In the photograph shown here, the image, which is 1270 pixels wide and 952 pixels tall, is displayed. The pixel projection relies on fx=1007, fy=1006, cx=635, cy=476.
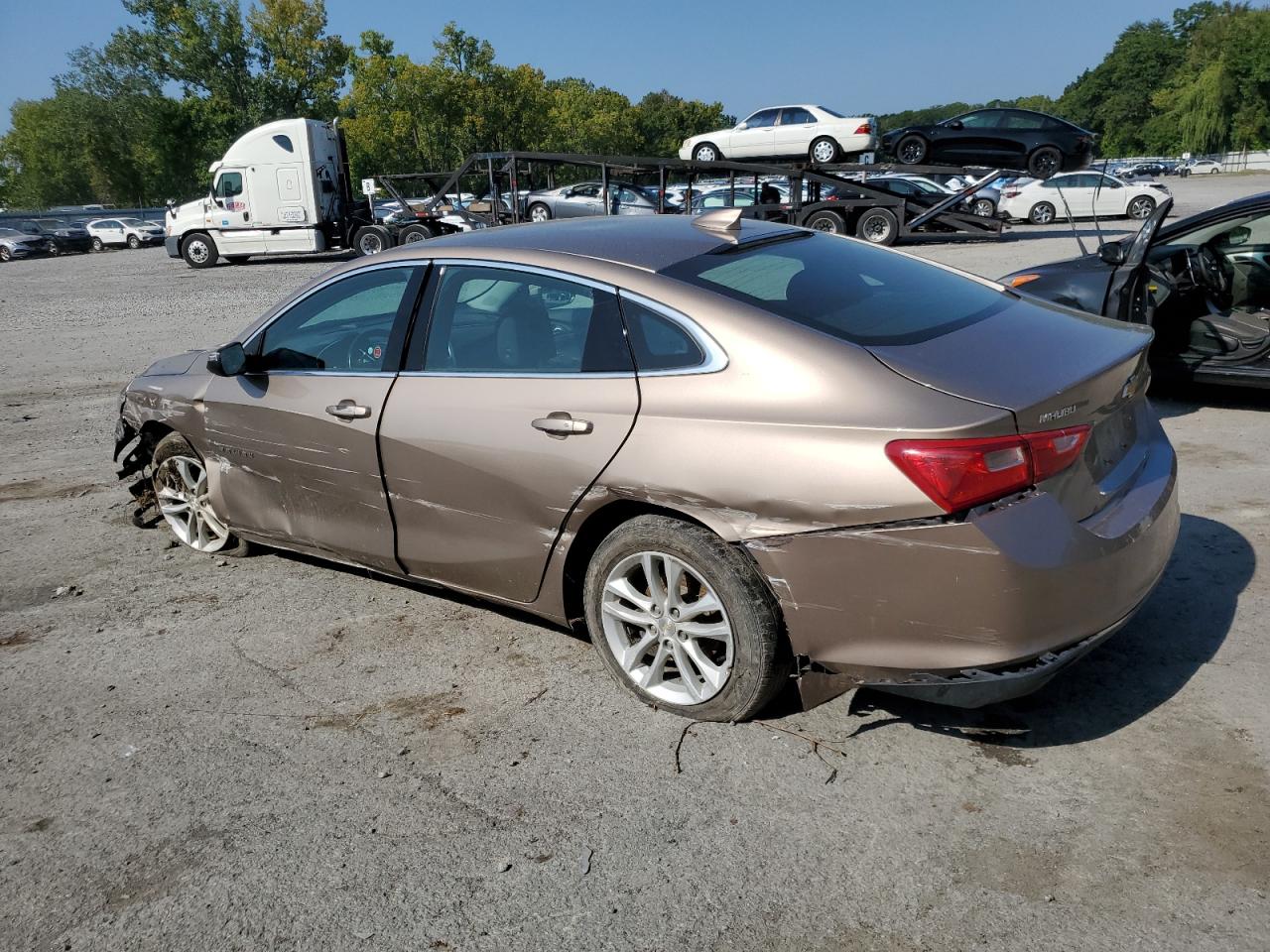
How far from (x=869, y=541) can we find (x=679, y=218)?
1885 millimetres

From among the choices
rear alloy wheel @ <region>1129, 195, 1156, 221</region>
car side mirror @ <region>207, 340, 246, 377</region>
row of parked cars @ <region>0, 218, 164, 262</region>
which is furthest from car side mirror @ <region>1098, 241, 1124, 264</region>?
row of parked cars @ <region>0, 218, 164, 262</region>

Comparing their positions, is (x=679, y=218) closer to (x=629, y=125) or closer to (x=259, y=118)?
(x=259, y=118)

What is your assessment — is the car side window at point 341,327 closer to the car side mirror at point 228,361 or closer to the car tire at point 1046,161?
the car side mirror at point 228,361

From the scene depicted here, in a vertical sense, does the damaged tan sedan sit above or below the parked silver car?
below

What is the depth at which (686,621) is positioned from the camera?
3.21m

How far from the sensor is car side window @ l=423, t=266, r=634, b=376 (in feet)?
11.1

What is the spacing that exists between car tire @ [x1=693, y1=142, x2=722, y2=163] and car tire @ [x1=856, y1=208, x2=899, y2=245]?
500 cm

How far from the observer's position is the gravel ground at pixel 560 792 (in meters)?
2.46

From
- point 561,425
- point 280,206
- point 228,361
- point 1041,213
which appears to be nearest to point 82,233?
point 280,206

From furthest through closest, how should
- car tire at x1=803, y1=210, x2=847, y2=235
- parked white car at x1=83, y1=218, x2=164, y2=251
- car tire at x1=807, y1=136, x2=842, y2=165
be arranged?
parked white car at x1=83, y1=218, x2=164, y2=251 → car tire at x1=807, y1=136, x2=842, y2=165 → car tire at x1=803, y1=210, x2=847, y2=235

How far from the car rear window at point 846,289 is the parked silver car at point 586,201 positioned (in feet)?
62.6

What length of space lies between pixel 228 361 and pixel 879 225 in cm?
1977

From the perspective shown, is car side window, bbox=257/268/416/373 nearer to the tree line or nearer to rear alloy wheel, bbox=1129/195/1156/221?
rear alloy wheel, bbox=1129/195/1156/221

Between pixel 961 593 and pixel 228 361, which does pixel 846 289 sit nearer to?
pixel 961 593
